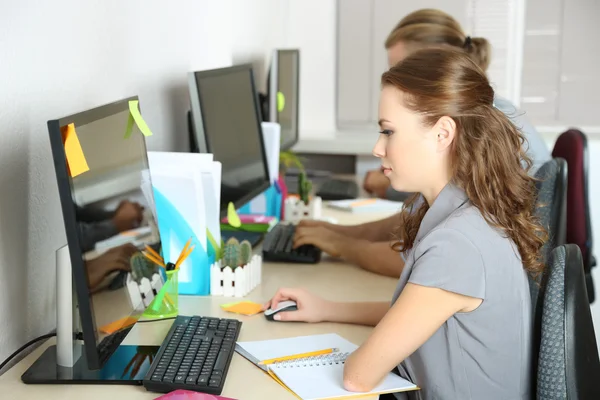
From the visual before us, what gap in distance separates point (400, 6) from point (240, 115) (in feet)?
5.91

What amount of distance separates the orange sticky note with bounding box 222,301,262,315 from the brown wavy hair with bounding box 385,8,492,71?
121cm

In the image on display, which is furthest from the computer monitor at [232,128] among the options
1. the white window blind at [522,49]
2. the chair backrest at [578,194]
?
the white window blind at [522,49]

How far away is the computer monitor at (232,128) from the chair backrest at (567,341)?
925 mm

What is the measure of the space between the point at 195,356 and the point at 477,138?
24.7 inches

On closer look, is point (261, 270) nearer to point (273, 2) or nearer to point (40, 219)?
point (40, 219)

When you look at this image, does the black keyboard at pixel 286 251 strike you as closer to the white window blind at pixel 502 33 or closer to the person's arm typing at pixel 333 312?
the person's arm typing at pixel 333 312

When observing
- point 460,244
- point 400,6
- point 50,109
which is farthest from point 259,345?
point 400,6

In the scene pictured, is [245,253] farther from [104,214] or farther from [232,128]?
[104,214]

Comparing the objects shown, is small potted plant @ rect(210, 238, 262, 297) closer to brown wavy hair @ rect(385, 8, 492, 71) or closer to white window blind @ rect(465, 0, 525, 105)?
brown wavy hair @ rect(385, 8, 492, 71)

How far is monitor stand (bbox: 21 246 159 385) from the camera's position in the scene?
123cm

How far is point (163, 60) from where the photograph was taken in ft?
6.80

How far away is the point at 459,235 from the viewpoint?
1282mm

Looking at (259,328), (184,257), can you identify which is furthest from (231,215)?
(259,328)

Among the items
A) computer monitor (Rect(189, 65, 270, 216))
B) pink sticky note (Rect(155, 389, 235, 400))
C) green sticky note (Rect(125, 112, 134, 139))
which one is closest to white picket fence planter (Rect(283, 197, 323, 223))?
computer monitor (Rect(189, 65, 270, 216))
